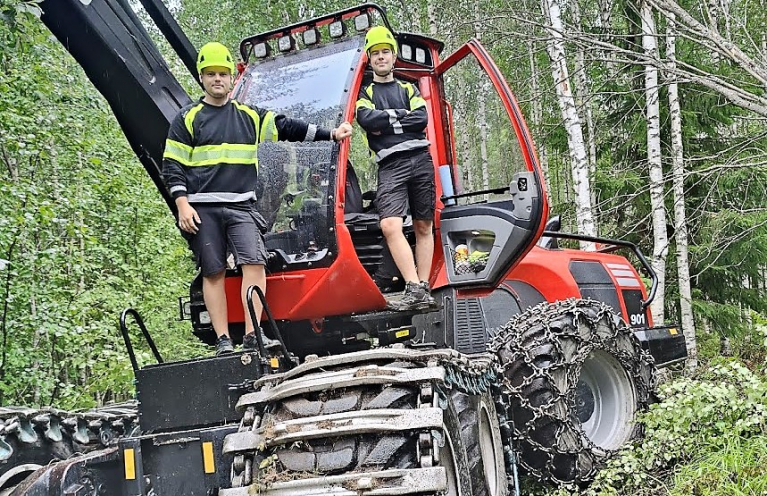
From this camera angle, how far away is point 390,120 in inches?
197

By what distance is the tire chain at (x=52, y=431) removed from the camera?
4.76 metres

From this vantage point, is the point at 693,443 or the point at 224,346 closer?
the point at 224,346

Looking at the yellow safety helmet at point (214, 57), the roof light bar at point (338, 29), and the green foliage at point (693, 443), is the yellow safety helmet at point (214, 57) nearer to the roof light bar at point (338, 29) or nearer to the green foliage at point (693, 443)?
Answer: the roof light bar at point (338, 29)

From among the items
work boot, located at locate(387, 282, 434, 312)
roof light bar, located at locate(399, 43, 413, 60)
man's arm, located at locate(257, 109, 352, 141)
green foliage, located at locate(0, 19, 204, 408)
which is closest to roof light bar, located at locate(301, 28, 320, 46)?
roof light bar, located at locate(399, 43, 413, 60)

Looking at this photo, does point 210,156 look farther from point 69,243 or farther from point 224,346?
point 69,243

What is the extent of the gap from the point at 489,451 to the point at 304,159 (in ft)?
6.38

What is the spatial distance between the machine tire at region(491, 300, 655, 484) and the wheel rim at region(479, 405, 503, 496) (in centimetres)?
42

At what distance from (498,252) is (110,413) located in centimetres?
281

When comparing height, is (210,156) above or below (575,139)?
below

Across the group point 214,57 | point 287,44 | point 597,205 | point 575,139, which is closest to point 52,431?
point 214,57

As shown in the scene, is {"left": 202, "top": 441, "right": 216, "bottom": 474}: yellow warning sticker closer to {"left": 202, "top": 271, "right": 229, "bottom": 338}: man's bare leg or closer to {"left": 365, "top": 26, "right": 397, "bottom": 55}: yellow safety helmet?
{"left": 202, "top": 271, "right": 229, "bottom": 338}: man's bare leg

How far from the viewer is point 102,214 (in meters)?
14.1

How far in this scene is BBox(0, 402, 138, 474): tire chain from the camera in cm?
476

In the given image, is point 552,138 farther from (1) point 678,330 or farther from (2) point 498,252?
(2) point 498,252
